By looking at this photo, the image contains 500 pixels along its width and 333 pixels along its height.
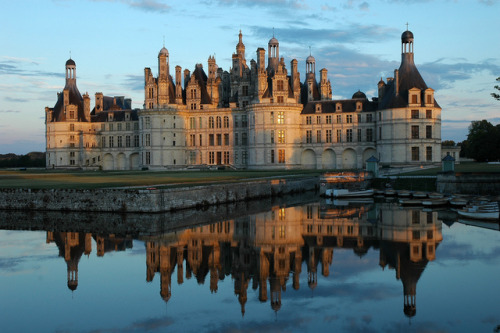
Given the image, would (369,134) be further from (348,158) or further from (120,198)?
(120,198)

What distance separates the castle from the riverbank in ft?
Answer: 101

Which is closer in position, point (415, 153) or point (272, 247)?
point (272, 247)

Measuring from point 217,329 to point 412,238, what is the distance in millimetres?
13666

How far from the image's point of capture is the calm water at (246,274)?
1352cm

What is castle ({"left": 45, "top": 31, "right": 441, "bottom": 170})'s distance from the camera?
62.3 meters

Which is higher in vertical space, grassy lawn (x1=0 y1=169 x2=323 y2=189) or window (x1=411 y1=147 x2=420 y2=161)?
window (x1=411 y1=147 x2=420 y2=161)

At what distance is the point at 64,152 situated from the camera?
3152 inches

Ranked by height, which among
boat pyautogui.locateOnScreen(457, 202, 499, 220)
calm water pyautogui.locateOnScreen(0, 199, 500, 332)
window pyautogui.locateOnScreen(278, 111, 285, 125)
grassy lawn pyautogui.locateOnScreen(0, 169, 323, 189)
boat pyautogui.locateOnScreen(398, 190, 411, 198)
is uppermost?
window pyautogui.locateOnScreen(278, 111, 285, 125)

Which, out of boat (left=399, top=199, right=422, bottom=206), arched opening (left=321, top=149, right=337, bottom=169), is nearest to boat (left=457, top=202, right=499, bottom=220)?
boat (left=399, top=199, right=422, bottom=206)

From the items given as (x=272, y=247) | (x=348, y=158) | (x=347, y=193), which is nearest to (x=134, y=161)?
(x=348, y=158)

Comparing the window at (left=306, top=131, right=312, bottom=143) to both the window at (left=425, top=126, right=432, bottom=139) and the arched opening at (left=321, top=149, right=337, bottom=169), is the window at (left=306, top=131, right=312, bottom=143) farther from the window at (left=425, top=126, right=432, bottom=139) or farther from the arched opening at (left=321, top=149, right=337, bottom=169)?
the window at (left=425, top=126, right=432, bottom=139)

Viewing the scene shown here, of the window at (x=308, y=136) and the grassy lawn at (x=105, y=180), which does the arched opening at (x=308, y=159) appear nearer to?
the window at (x=308, y=136)

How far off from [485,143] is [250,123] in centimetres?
3531

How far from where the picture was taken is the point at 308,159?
230 ft
